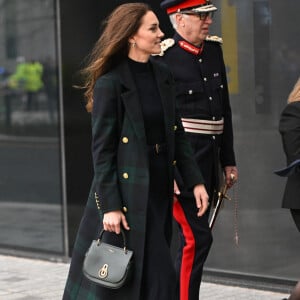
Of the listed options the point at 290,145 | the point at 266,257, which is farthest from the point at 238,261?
the point at 290,145

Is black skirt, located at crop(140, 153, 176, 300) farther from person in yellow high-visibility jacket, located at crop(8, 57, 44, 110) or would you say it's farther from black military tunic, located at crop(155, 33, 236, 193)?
person in yellow high-visibility jacket, located at crop(8, 57, 44, 110)

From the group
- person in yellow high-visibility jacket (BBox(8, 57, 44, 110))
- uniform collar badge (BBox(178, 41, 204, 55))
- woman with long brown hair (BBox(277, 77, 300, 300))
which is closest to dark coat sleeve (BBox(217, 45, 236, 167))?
uniform collar badge (BBox(178, 41, 204, 55))

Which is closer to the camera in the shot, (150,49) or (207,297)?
(150,49)

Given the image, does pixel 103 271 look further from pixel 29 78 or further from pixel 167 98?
pixel 29 78

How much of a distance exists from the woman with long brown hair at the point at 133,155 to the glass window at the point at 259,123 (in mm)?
2128

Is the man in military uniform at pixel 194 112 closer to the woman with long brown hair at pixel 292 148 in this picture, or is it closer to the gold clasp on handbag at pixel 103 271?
the woman with long brown hair at pixel 292 148

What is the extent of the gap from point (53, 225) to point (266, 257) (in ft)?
7.36

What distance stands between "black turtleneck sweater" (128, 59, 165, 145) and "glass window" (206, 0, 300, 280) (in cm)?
216

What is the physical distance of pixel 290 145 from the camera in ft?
16.4

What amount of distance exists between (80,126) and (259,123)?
1746 mm

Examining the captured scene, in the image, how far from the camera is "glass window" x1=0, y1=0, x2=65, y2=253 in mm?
8258

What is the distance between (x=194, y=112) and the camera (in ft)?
18.0

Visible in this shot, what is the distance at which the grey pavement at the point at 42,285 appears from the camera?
22.0 feet

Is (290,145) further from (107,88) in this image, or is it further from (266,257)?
(266,257)
